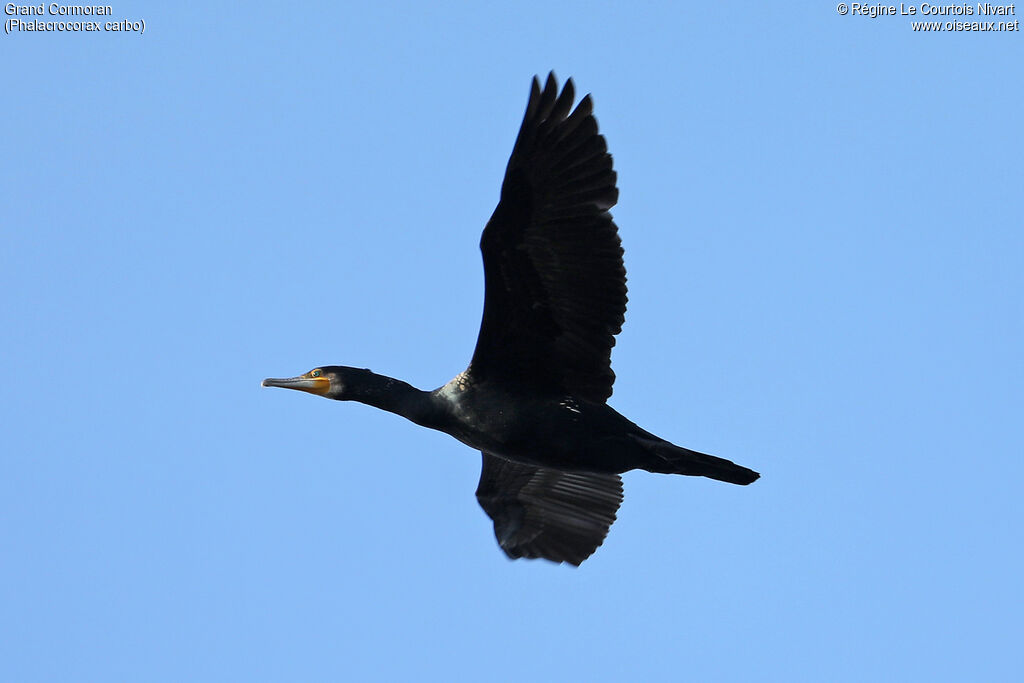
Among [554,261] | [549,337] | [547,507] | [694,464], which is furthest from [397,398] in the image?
[694,464]

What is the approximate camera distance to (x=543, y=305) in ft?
30.2

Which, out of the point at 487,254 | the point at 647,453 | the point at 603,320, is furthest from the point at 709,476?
the point at 487,254

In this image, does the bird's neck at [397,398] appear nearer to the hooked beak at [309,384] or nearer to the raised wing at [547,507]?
the hooked beak at [309,384]

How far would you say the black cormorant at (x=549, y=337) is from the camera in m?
8.73

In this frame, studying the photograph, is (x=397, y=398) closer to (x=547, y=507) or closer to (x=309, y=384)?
(x=309, y=384)

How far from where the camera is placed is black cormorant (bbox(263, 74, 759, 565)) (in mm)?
8727

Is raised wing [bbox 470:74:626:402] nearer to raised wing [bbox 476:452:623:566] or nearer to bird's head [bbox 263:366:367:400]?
bird's head [bbox 263:366:367:400]

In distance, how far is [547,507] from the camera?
1086 centimetres

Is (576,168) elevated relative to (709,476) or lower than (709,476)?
elevated

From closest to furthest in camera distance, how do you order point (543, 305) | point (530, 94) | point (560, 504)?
point (530, 94) → point (543, 305) → point (560, 504)

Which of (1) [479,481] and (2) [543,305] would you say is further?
(1) [479,481]

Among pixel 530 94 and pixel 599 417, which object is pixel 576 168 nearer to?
pixel 530 94

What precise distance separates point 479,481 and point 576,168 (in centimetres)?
336

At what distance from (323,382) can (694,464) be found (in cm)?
277
